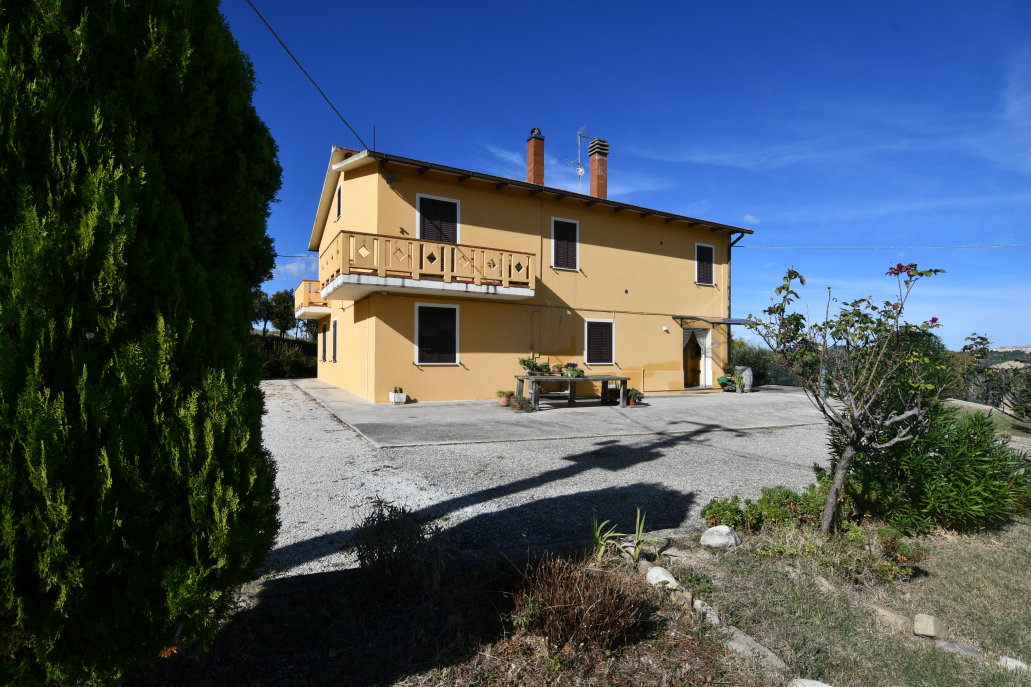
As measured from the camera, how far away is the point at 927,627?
2600mm

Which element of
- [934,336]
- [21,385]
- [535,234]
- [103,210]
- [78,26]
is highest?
[535,234]

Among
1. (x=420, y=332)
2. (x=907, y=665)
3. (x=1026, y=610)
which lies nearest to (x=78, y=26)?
(x=907, y=665)

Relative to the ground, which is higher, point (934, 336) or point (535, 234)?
point (535, 234)

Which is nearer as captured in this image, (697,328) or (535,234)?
(535,234)

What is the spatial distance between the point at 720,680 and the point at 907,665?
0.99 metres

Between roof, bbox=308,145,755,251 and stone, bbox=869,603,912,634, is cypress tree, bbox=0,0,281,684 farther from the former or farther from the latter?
roof, bbox=308,145,755,251

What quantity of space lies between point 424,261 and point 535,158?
6.24 meters

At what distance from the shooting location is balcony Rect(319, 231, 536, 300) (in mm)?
11906

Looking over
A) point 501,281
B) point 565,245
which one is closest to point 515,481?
point 501,281

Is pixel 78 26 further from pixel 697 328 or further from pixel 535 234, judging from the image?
pixel 697 328

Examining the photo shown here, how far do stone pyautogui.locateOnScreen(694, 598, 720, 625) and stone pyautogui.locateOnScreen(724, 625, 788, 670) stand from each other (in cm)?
9

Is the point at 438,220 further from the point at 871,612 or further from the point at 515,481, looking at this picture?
the point at 871,612

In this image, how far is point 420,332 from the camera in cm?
1343

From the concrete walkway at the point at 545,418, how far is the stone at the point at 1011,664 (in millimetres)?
6056
